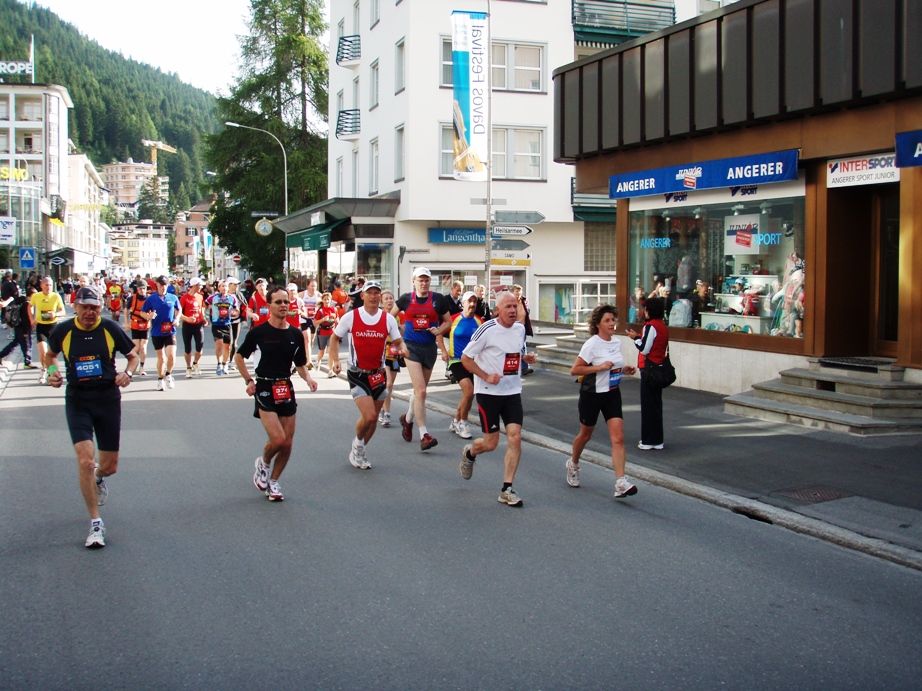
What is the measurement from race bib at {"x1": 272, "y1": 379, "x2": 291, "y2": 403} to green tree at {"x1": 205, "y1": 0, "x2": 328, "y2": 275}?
42.8 metres

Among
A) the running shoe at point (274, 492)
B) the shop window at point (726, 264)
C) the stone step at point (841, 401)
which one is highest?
the shop window at point (726, 264)

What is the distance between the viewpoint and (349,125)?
37562 mm

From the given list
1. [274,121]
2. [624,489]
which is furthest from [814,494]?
[274,121]

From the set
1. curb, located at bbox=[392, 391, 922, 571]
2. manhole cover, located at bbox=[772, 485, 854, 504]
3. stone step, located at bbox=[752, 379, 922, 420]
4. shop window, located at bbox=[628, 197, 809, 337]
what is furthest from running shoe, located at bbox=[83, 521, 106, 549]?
shop window, located at bbox=[628, 197, 809, 337]

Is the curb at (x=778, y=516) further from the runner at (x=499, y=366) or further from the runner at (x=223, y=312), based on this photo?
the runner at (x=223, y=312)

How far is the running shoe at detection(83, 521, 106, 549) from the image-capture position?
6172mm

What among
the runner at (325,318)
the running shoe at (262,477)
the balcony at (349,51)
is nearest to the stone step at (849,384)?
the running shoe at (262,477)

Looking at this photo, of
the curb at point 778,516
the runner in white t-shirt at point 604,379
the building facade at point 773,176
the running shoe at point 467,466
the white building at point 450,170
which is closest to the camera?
the curb at point 778,516

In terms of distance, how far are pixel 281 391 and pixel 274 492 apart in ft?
2.77

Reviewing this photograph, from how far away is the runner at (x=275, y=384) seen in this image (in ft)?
24.9

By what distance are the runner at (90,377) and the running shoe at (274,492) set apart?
1.34 meters

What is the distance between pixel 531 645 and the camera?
14.9 feet

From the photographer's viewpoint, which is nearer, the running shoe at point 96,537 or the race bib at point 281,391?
the running shoe at point 96,537

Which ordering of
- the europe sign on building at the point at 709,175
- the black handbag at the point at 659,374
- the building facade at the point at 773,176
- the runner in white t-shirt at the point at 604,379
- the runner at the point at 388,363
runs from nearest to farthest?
the runner in white t-shirt at the point at 604,379, the black handbag at the point at 659,374, the building facade at the point at 773,176, the runner at the point at 388,363, the europe sign on building at the point at 709,175
